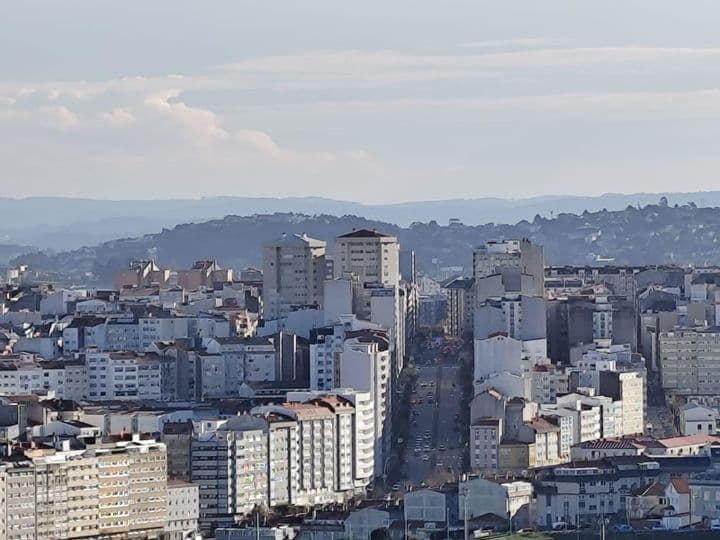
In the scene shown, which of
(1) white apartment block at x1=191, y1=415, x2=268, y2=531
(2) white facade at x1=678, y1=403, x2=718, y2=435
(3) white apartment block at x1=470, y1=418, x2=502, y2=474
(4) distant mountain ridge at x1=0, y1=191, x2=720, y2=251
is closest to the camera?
(1) white apartment block at x1=191, y1=415, x2=268, y2=531

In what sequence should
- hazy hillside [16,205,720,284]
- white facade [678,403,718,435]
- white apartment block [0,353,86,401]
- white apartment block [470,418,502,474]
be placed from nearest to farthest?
white apartment block [470,418,502,474], white facade [678,403,718,435], white apartment block [0,353,86,401], hazy hillside [16,205,720,284]

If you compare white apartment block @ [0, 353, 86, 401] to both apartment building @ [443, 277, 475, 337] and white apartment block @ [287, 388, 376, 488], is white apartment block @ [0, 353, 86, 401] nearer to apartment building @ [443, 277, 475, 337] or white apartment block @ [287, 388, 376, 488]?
white apartment block @ [287, 388, 376, 488]

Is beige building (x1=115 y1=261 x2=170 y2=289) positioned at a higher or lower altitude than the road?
higher

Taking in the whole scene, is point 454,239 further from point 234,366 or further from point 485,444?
point 485,444

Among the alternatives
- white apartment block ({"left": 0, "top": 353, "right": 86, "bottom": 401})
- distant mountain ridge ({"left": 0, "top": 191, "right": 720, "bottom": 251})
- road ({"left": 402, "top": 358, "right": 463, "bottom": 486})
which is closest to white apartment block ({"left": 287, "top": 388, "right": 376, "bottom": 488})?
road ({"left": 402, "top": 358, "right": 463, "bottom": 486})

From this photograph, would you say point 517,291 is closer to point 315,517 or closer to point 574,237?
point 315,517

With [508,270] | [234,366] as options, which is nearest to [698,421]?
[234,366]
